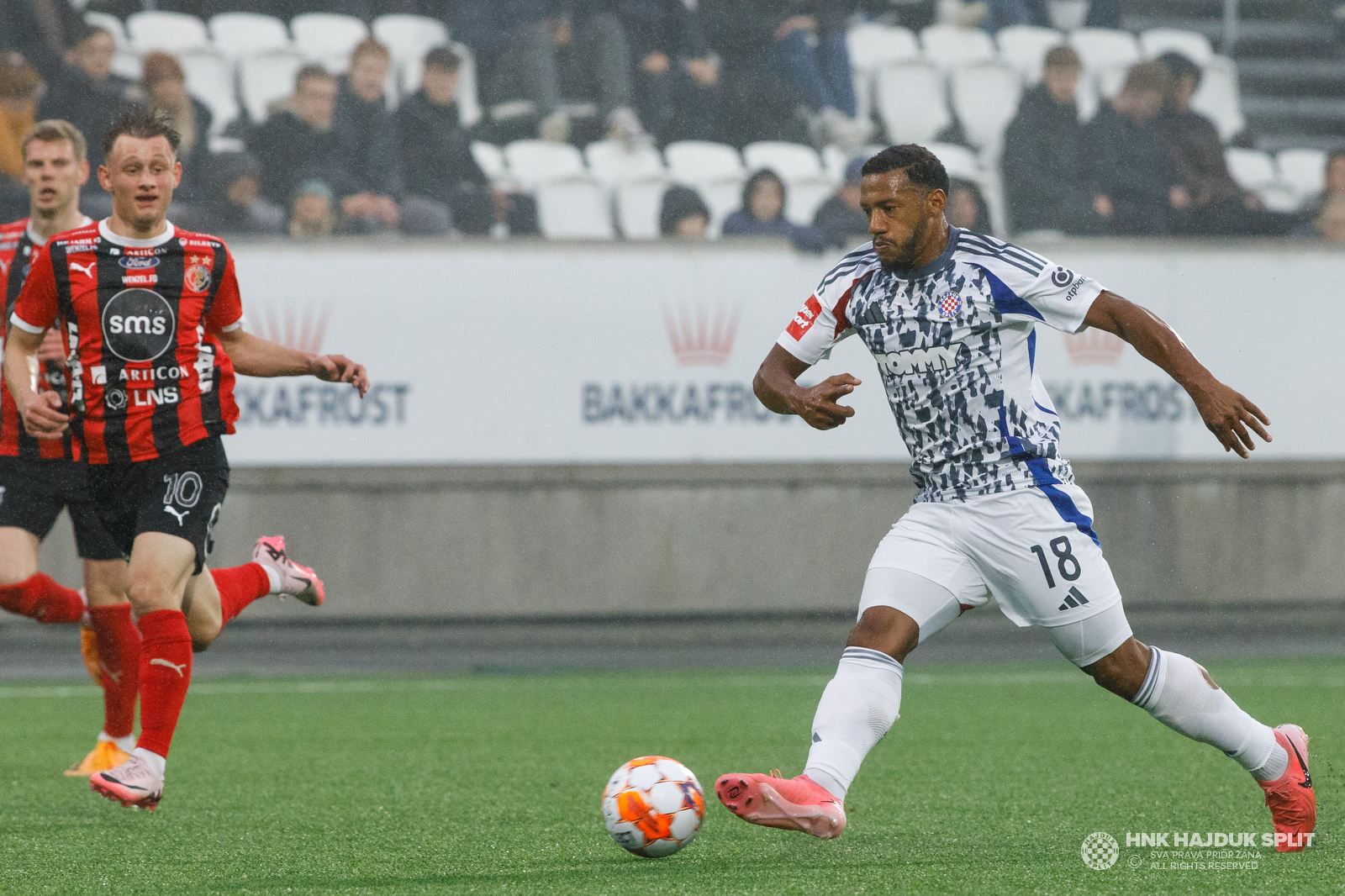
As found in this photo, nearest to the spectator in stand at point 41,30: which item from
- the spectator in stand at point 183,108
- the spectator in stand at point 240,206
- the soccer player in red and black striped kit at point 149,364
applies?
the spectator in stand at point 183,108

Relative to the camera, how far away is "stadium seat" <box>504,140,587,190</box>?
41.0 feet

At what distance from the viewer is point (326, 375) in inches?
211

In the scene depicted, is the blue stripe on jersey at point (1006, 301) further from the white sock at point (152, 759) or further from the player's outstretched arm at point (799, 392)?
the white sock at point (152, 759)

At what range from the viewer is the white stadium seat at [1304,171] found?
13.1 m

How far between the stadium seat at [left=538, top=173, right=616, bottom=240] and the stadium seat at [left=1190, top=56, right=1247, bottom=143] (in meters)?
4.72

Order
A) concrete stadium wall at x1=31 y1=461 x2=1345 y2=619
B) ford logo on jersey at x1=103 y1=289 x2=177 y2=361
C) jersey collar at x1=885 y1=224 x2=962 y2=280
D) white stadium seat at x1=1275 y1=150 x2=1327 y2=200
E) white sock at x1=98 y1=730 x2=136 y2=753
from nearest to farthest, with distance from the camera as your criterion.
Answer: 1. jersey collar at x1=885 y1=224 x2=962 y2=280
2. ford logo on jersey at x1=103 y1=289 x2=177 y2=361
3. white sock at x1=98 y1=730 x2=136 y2=753
4. concrete stadium wall at x1=31 y1=461 x2=1345 y2=619
5. white stadium seat at x1=1275 y1=150 x2=1327 y2=200

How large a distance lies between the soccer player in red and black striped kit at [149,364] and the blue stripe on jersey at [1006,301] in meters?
1.95

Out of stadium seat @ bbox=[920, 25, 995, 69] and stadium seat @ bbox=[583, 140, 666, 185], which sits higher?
stadium seat @ bbox=[920, 25, 995, 69]

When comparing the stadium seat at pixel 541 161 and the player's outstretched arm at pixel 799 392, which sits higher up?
the stadium seat at pixel 541 161

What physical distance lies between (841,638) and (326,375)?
7553 mm

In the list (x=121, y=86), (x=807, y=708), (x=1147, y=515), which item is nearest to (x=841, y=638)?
(x=1147, y=515)

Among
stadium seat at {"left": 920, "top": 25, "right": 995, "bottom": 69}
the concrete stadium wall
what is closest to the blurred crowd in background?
stadium seat at {"left": 920, "top": 25, "right": 995, "bottom": 69}

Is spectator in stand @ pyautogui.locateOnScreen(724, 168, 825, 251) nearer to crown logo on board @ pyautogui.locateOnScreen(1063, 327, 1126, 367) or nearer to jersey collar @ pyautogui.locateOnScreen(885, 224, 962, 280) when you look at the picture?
crown logo on board @ pyautogui.locateOnScreen(1063, 327, 1126, 367)

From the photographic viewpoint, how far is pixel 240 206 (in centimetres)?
1207
